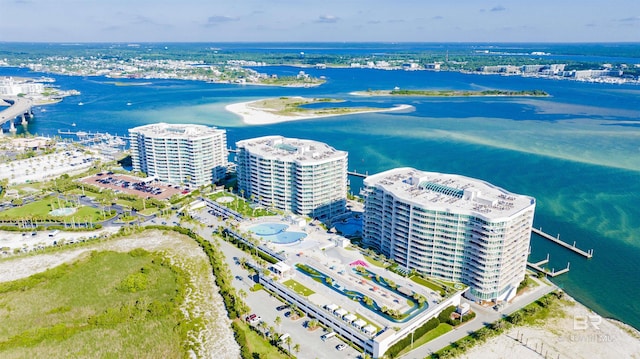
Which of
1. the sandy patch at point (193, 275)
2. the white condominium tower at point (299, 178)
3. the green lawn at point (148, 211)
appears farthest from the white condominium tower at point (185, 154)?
the sandy patch at point (193, 275)

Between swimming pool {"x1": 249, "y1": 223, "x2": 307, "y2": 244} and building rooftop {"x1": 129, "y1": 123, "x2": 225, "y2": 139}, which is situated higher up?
building rooftop {"x1": 129, "y1": 123, "x2": 225, "y2": 139}

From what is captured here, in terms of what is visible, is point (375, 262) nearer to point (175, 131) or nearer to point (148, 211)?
point (148, 211)

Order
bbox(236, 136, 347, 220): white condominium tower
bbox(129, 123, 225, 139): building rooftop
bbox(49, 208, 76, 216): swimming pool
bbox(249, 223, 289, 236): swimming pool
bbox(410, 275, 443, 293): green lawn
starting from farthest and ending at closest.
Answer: bbox(129, 123, 225, 139): building rooftop
bbox(49, 208, 76, 216): swimming pool
bbox(236, 136, 347, 220): white condominium tower
bbox(249, 223, 289, 236): swimming pool
bbox(410, 275, 443, 293): green lawn

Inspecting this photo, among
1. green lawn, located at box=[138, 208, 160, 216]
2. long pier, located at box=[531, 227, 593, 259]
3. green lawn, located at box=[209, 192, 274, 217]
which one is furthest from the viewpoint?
green lawn, located at box=[138, 208, 160, 216]

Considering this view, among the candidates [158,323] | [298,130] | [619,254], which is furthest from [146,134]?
[619,254]

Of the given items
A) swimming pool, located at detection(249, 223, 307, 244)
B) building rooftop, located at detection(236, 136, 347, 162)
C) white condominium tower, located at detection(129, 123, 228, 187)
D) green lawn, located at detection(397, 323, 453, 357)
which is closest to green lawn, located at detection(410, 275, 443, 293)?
green lawn, located at detection(397, 323, 453, 357)

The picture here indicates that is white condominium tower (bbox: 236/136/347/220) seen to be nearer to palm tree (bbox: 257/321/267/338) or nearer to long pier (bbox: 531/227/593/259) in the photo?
palm tree (bbox: 257/321/267/338)

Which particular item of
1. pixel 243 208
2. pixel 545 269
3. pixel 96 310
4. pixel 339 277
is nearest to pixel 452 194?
pixel 339 277
